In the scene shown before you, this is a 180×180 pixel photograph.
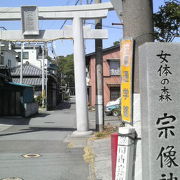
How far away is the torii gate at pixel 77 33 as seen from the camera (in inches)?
605

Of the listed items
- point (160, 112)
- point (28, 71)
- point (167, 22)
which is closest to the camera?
point (160, 112)

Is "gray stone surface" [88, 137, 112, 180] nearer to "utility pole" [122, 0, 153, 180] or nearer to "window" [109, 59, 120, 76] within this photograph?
"utility pole" [122, 0, 153, 180]

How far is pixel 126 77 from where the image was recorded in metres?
4.99

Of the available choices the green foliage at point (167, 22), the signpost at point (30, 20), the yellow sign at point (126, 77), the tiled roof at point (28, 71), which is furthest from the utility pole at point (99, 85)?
the tiled roof at point (28, 71)

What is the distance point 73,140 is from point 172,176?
9767mm

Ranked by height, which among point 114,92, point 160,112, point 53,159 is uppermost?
point 160,112

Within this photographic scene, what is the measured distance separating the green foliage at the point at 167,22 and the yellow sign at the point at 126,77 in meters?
3.74

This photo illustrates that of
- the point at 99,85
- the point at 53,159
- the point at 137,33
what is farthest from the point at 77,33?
the point at 137,33

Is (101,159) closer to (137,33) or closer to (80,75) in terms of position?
(137,33)

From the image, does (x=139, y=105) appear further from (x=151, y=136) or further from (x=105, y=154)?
(x=105, y=154)

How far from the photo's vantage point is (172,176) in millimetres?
4637

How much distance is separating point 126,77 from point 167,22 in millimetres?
4146

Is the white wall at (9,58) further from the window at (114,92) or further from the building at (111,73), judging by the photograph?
the window at (114,92)

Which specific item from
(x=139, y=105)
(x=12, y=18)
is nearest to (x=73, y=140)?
(x=12, y=18)
